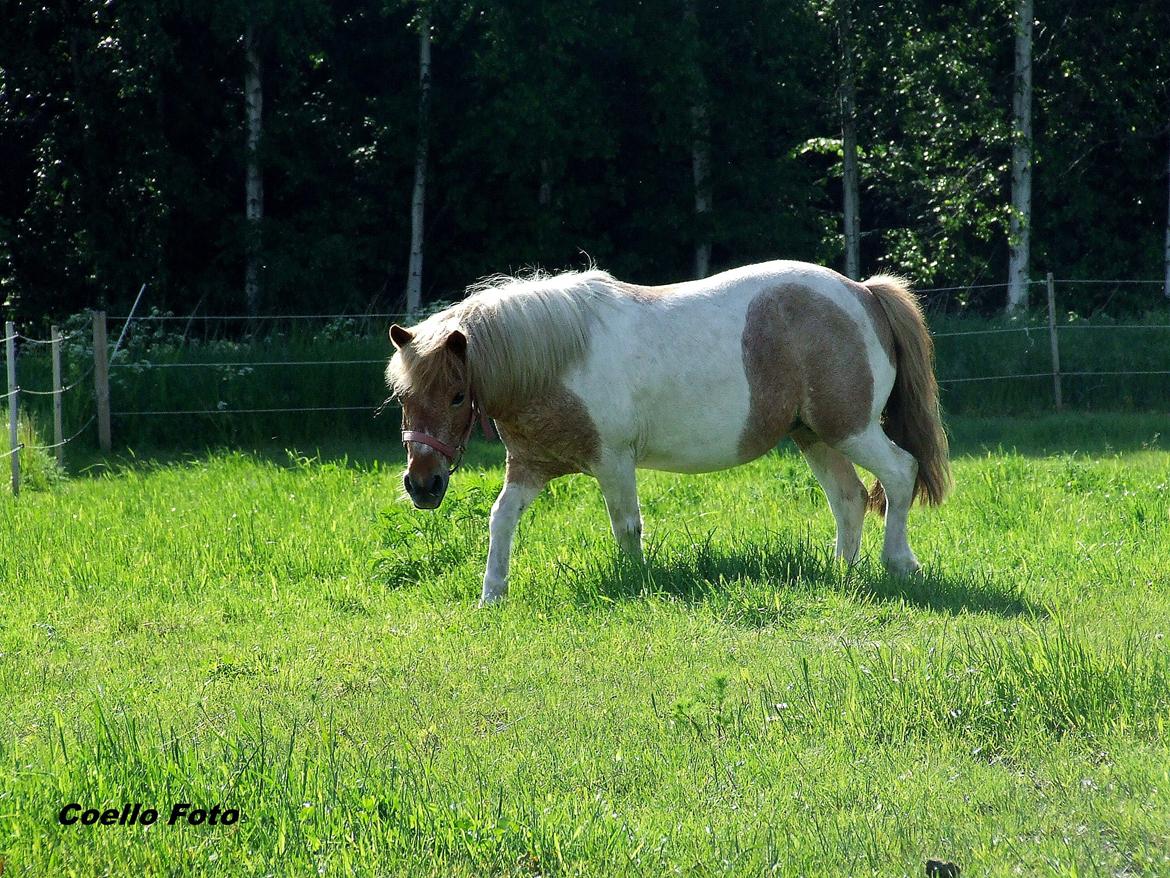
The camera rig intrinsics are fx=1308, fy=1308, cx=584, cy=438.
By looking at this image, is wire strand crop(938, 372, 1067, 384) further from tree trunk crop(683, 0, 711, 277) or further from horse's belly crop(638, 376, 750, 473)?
horse's belly crop(638, 376, 750, 473)

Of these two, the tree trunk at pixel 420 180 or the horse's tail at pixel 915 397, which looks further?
the tree trunk at pixel 420 180

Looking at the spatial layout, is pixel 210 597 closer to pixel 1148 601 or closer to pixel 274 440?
pixel 1148 601

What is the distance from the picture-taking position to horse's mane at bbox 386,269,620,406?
240 inches

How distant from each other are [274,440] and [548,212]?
905cm

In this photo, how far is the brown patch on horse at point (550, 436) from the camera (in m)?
6.40

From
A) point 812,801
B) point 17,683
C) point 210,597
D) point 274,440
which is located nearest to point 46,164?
point 274,440

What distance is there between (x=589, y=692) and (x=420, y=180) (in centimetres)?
1728

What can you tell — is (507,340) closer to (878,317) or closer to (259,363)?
(878,317)

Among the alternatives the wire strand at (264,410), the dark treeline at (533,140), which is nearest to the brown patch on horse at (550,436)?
the wire strand at (264,410)

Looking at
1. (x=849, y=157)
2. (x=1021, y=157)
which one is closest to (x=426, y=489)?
(x=1021, y=157)

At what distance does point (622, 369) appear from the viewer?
21.4 feet

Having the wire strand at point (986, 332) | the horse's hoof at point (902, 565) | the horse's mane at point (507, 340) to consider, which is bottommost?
the horse's hoof at point (902, 565)

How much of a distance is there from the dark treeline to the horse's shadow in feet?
44.7

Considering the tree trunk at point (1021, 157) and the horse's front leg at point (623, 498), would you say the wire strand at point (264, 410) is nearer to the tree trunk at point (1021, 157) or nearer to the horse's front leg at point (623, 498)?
the horse's front leg at point (623, 498)
